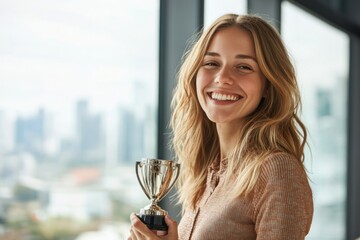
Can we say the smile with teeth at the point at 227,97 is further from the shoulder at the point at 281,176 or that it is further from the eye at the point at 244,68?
the shoulder at the point at 281,176

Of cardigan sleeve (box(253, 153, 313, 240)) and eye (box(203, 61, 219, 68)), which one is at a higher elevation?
eye (box(203, 61, 219, 68))

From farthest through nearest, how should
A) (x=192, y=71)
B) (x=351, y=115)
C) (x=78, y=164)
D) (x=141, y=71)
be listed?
(x=351, y=115) < (x=141, y=71) < (x=78, y=164) < (x=192, y=71)

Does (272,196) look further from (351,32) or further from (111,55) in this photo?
(351,32)

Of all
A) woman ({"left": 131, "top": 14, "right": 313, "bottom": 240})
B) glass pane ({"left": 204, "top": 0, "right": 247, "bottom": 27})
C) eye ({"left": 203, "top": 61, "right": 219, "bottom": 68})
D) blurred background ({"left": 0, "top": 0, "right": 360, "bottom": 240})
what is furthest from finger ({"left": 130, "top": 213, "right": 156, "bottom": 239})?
glass pane ({"left": 204, "top": 0, "right": 247, "bottom": 27})

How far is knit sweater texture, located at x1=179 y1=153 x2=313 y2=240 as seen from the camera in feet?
5.35

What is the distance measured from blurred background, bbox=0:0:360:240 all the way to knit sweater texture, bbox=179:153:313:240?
1.66ft

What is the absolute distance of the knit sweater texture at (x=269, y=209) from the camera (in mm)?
1630

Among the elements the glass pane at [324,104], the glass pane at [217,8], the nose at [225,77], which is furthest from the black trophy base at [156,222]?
the glass pane at [324,104]

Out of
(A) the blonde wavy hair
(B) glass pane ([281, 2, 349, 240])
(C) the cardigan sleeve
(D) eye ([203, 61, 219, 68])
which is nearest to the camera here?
(C) the cardigan sleeve

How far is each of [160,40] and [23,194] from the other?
103 cm

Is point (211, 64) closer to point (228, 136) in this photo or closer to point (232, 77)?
point (232, 77)

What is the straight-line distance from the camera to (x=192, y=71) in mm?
1993

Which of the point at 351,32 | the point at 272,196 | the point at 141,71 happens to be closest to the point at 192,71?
the point at 272,196

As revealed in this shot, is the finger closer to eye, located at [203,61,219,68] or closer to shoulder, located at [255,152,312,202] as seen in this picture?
shoulder, located at [255,152,312,202]
